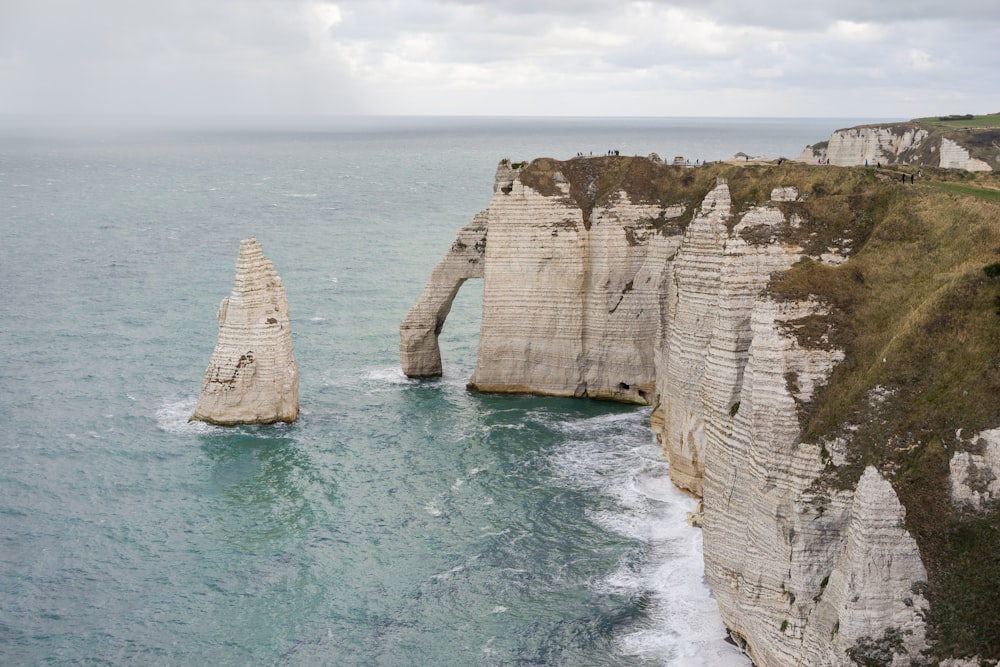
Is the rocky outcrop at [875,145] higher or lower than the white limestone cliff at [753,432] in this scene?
higher

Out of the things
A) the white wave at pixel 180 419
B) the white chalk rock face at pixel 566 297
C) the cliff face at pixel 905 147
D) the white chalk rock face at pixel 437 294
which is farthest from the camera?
the cliff face at pixel 905 147

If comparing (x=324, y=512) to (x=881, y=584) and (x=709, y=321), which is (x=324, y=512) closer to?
(x=709, y=321)

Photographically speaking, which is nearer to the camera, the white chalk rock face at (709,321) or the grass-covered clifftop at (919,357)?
the grass-covered clifftop at (919,357)

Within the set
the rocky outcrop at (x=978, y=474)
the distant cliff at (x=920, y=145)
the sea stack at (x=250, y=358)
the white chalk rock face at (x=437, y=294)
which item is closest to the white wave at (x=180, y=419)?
the sea stack at (x=250, y=358)

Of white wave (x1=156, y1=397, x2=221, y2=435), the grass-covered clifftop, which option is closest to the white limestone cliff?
the grass-covered clifftop

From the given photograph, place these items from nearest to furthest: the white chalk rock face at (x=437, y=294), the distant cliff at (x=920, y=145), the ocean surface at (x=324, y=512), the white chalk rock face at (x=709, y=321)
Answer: the white chalk rock face at (x=709, y=321), the ocean surface at (x=324, y=512), the white chalk rock face at (x=437, y=294), the distant cliff at (x=920, y=145)

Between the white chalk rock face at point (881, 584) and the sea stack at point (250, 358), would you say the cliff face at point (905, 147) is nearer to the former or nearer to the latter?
the sea stack at point (250, 358)

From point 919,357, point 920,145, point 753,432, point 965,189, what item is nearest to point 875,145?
point 920,145
